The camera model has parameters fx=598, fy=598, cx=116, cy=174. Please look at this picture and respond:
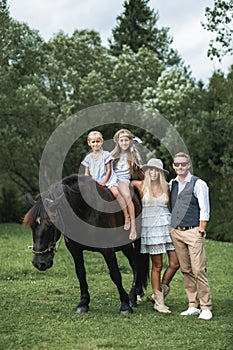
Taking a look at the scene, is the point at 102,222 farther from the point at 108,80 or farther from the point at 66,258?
the point at 108,80

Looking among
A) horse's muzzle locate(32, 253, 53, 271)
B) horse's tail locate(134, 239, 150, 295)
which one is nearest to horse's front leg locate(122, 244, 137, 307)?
horse's tail locate(134, 239, 150, 295)

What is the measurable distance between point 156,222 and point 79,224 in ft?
3.52

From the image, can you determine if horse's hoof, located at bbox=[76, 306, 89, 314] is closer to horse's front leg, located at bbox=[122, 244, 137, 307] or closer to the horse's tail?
horse's front leg, located at bbox=[122, 244, 137, 307]

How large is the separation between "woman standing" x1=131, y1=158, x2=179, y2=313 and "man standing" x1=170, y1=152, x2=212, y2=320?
0.62ft

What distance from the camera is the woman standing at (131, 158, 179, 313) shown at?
25.7 feet

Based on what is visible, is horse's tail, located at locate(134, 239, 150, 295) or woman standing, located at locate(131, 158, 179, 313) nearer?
woman standing, located at locate(131, 158, 179, 313)

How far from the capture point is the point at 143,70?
28.3 meters

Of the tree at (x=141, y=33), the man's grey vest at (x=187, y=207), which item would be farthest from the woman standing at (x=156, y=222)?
the tree at (x=141, y=33)

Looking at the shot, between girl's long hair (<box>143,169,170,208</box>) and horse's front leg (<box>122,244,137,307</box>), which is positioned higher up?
girl's long hair (<box>143,169,170,208</box>)

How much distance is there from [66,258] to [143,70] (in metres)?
16.0

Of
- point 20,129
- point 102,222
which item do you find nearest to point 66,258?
point 102,222

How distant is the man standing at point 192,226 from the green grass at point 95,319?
345 millimetres

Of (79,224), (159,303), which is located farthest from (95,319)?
(79,224)

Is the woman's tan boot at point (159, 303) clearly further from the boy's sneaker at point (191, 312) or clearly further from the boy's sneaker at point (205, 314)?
the boy's sneaker at point (205, 314)
